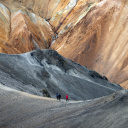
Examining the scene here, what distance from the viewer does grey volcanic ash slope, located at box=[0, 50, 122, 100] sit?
76.2ft

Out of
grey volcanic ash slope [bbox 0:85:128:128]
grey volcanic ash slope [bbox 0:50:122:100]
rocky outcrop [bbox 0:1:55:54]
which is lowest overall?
rocky outcrop [bbox 0:1:55:54]

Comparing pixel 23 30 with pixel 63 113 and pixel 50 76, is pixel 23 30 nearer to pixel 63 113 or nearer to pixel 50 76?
pixel 50 76

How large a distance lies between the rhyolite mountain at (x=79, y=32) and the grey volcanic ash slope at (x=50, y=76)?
7.14 m

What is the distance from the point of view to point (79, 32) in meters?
49.9

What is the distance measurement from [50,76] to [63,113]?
16315 mm

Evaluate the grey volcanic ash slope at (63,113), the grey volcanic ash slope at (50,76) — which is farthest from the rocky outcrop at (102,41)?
the grey volcanic ash slope at (63,113)

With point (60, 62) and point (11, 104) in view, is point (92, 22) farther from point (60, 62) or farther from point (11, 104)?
point (11, 104)

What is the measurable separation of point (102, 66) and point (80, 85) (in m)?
13.4


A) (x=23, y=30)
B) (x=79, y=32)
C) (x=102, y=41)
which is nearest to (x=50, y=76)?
(x=102, y=41)

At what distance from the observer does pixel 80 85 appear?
28.4 meters

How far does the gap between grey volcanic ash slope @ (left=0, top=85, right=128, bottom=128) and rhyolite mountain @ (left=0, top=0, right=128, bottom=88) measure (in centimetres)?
2393

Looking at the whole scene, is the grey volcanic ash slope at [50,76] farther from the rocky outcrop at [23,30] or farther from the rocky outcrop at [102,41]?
the rocky outcrop at [23,30]

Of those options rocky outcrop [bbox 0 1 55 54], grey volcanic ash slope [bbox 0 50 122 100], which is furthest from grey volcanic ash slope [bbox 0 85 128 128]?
rocky outcrop [bbox 0 1 55 54]

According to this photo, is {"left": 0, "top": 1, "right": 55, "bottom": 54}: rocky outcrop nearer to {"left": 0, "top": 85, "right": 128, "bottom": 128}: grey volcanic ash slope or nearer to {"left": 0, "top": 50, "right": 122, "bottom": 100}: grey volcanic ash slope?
{"left": 0, "top": 50, "right": 122, "bottom": 100}: grey volcanic ash slope
